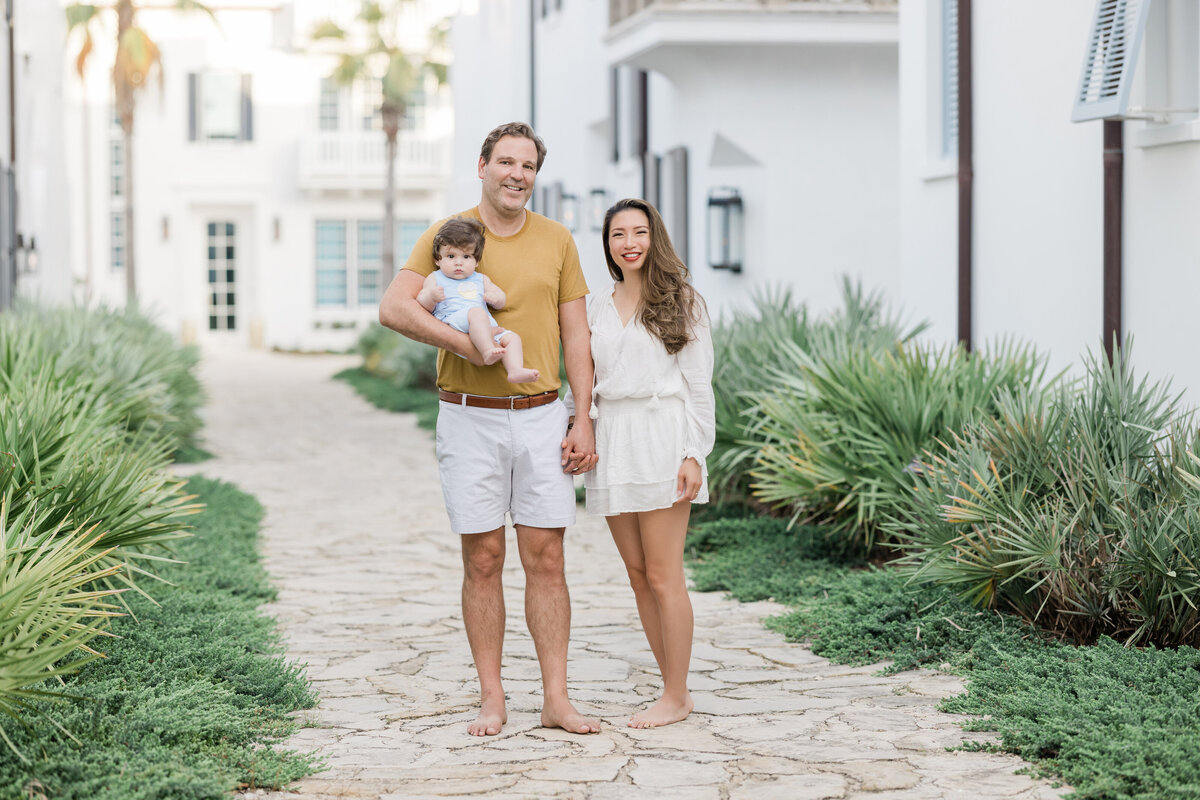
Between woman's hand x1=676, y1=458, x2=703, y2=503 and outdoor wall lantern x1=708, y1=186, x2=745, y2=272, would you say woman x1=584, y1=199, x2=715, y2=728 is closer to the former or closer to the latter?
woman's hand x1=676, y1=458, x2=703, y2=503

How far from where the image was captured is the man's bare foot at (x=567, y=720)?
4.66 m

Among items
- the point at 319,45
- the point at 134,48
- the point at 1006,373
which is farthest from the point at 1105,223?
the point at 319,45

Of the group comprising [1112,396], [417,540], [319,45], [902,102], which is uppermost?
[319,45]

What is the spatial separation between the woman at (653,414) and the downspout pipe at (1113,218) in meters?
3.31

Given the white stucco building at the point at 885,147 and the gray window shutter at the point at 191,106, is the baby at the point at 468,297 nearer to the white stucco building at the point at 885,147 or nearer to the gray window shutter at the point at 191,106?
the white stucco building at the point at 885,147

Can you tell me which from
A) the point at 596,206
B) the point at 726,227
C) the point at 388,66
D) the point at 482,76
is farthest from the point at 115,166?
the point at 726,227

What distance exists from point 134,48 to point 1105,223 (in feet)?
71.4

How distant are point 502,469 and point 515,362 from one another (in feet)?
1.22

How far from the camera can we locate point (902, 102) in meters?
10.3

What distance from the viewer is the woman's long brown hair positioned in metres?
4.71

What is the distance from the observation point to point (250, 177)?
105ft

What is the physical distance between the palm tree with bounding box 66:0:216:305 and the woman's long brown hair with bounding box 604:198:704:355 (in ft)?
70.6

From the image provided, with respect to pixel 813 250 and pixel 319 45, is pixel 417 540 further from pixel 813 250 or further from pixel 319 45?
pixel 319 45

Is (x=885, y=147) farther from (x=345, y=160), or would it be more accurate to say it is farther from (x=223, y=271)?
(x=223, y=271)
